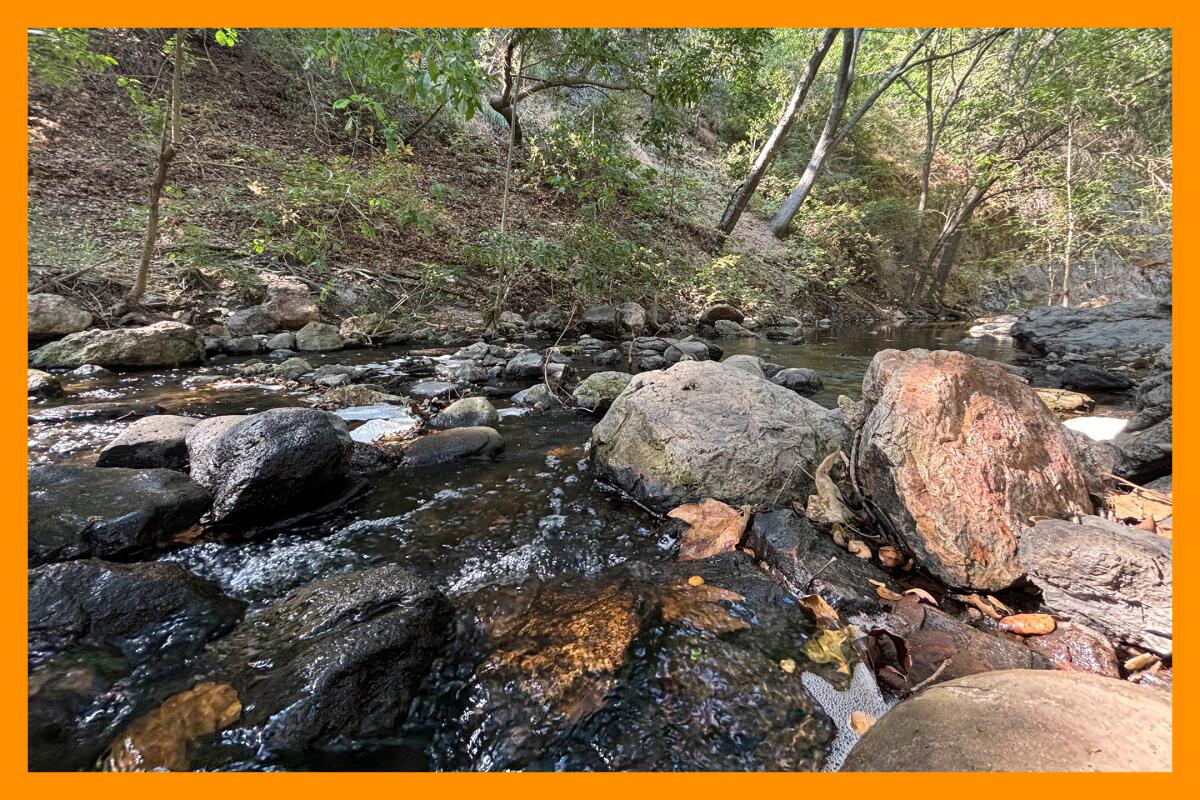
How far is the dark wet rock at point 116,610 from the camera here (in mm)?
1803

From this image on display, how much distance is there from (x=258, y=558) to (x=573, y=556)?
1661 mm

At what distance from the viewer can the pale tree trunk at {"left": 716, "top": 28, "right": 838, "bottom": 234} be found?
13.1 m

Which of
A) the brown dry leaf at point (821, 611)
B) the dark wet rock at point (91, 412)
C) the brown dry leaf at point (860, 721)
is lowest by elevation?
the dark wet rock at point (91, 412)

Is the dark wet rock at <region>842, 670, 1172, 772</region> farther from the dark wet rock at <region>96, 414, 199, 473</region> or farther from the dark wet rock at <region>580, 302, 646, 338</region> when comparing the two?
the dark wet rock at <region>580, 302, 646, 338</region>

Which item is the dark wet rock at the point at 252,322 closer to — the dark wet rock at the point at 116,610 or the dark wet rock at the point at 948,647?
the dark wet rock at the point at 116,610

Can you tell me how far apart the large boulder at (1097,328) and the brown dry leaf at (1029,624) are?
388 inches

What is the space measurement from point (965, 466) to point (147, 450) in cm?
496

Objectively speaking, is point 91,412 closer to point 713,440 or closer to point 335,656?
point 335,656

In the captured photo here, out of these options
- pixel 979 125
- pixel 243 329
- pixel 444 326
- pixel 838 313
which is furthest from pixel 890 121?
pixel 243 329

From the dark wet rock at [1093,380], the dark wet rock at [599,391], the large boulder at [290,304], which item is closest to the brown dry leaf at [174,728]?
the dark wet rock at [599,391]

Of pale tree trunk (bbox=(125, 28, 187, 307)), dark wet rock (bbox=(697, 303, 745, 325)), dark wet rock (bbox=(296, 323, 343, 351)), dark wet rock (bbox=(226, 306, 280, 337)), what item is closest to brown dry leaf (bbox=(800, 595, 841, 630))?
dark wet rock (bbox=(296, 323, 343, 351))

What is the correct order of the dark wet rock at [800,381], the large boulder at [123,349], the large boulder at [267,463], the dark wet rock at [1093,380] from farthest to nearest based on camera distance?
the dark wet rock at [1093,380] → the dark wet rock at [800,381] → the large boulder at [123,349] → the large boulder at [267,463]

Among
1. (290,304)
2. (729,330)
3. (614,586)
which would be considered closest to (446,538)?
(614,586)

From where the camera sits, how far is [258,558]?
97.8 inches
